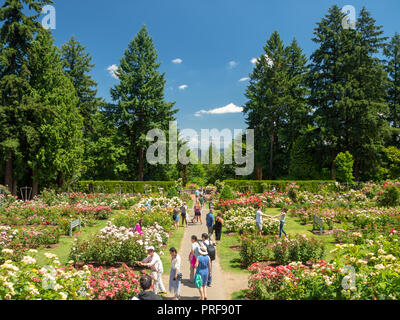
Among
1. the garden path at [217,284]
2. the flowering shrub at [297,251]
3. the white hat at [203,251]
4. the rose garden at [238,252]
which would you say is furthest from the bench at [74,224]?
the flowering shrub at [297,251]

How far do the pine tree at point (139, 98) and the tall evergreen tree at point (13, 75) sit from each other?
11354 mm

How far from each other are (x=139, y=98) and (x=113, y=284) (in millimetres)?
32292

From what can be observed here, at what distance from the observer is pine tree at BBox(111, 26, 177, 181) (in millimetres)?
35188

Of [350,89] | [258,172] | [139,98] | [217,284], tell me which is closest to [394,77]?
[350,89]

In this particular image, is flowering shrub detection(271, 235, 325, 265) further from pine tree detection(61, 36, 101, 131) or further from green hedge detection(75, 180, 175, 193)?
pine tree detection(61, 36, 101, 131)

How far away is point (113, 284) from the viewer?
6273mm

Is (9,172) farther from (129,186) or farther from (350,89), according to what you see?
(350,89)

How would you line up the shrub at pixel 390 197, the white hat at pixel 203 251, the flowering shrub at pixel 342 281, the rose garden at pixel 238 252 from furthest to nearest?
the shrub at pixel 390 197 → the white hat at pixel 203 251 → the rose garden at pixel 238 252 → the flowering shrub at pixel 342 281

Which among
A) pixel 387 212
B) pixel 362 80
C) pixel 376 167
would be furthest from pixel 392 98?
pixel 387 212

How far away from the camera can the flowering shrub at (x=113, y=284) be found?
6064 mm

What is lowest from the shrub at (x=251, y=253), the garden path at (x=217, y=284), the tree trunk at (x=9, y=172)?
the garden path at (x=217, y=284)

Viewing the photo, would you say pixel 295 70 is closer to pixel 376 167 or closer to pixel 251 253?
pixel 376 167

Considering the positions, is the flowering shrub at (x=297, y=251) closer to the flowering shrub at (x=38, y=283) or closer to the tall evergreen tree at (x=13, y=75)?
the flowering shrub at (x=38, y=283)
